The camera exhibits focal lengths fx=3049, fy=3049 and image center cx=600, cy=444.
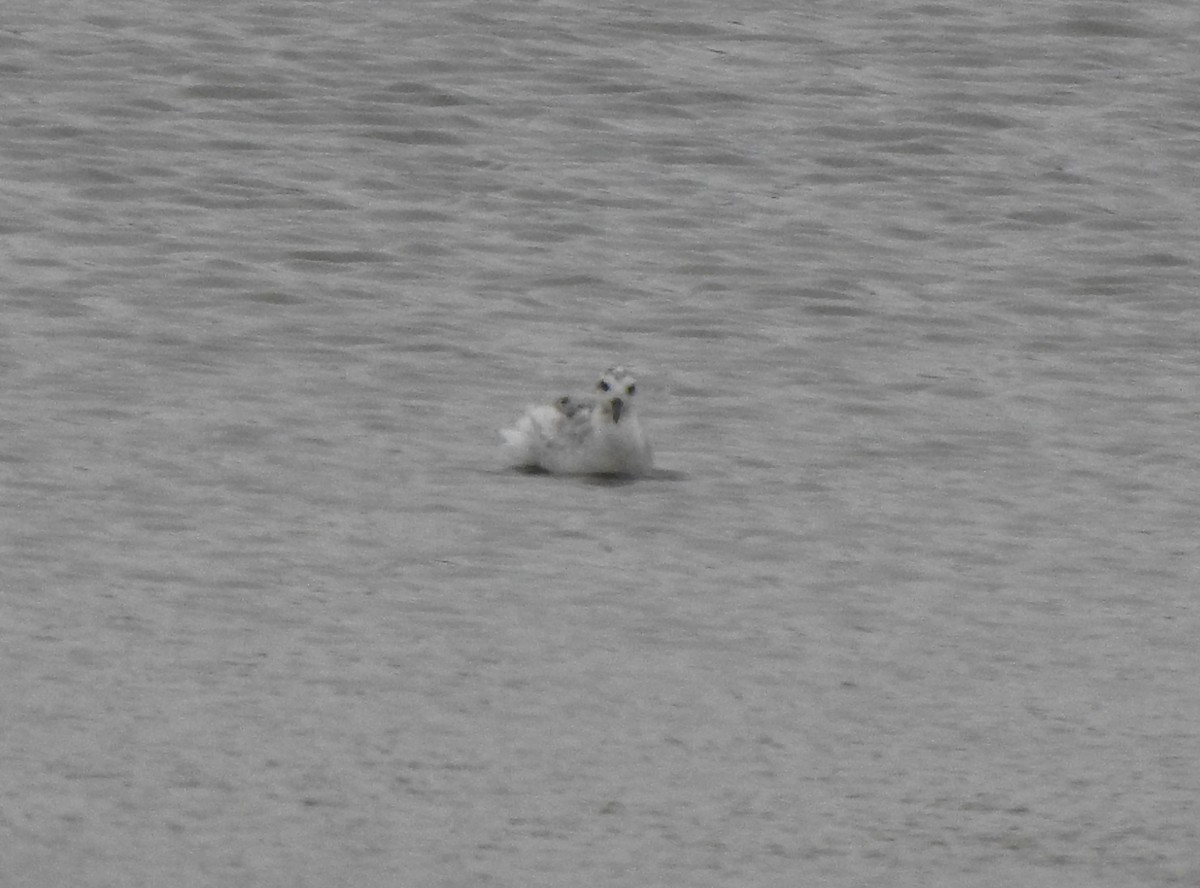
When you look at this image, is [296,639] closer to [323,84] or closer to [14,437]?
[14,437]

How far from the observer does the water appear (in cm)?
1172

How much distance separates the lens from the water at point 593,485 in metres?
11.7

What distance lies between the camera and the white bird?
17469 millimetres

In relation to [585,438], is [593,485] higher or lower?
lower

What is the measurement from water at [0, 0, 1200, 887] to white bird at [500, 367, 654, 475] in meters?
0.24

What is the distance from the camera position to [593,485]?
57.9ft

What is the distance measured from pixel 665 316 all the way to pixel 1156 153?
6387mm

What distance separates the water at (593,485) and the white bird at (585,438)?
0.24 meters

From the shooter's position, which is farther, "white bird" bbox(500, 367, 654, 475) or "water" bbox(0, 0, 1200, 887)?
"white bird" bbox(500, 367, 654, 475)

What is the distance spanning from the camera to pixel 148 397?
59.3 feet

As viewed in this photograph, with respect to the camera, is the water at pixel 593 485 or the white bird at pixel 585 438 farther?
the white bird at pixel 585 438

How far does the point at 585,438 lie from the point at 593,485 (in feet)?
0.91

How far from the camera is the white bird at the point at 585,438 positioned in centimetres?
1747

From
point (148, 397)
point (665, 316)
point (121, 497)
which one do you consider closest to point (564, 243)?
point (665, 316)
